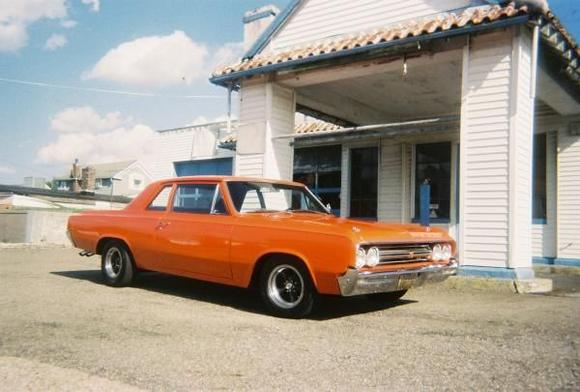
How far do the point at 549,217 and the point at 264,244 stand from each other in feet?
26.9

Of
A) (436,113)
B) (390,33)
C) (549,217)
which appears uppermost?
(390,33)

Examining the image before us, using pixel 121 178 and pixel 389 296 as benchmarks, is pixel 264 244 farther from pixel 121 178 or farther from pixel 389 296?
pixel 121 178

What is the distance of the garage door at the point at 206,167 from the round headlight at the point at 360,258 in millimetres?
15461

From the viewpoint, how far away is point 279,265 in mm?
5309

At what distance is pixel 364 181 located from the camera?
14484 mm

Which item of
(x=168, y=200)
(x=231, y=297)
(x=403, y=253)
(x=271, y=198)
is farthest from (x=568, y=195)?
(x=168, y=200)

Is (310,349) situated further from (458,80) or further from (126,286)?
(458,80)

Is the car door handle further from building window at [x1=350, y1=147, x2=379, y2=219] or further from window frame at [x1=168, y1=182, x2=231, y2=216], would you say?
building window at [x1=350, y1=147, x2=379, y2=219]

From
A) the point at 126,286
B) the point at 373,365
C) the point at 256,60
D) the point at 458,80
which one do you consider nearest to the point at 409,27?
the point at 458,80

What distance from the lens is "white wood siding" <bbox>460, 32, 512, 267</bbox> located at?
7.89 m

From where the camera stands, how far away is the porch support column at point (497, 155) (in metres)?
7.80

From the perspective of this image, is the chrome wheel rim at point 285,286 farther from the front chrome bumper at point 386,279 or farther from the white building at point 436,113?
the white building at point 436,113

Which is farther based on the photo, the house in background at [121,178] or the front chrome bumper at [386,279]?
the house in background at [121,178]

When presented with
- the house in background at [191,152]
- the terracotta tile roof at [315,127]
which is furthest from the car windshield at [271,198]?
the house in background at [191,152]
